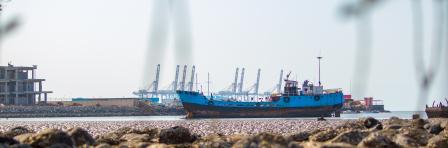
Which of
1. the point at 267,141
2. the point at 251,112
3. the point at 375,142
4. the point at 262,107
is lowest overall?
the point at 251,112

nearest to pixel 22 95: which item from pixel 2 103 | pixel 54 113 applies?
pixel 2 103

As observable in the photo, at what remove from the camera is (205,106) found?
79625mm

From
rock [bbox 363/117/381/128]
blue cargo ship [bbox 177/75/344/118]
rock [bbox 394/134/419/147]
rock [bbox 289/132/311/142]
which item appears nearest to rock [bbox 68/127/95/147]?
rock [bbox 289/132/311/142]

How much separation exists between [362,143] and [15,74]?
9584 cm

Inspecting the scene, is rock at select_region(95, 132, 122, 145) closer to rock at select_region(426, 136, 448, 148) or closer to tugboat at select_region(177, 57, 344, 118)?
rock at select_region(426, 136, 448, 148)

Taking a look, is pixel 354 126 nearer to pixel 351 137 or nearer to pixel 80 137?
pixel 351 137

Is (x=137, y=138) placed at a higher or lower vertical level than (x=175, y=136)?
lower

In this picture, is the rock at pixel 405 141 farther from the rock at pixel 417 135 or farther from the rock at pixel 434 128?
the rock at pixel 434 128

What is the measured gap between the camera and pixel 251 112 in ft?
266

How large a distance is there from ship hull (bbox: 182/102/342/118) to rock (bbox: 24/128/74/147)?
215ft

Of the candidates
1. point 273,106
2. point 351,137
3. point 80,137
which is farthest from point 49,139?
point 273,106

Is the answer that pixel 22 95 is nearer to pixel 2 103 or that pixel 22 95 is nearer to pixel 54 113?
pixel 2 103

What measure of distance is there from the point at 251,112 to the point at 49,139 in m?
68.4

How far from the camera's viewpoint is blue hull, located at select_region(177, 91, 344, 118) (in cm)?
7962
